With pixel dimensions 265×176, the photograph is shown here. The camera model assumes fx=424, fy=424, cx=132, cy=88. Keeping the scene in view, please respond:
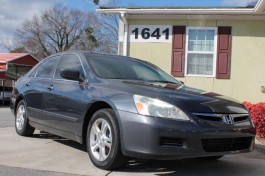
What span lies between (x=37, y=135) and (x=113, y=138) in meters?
3.18

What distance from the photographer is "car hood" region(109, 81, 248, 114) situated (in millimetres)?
4652

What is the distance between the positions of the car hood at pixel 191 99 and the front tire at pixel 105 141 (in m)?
0.45

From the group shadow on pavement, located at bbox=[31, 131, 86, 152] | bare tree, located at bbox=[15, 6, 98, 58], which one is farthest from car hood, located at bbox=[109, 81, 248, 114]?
bare tree, located at bbox=[15, 6, 98, 58]

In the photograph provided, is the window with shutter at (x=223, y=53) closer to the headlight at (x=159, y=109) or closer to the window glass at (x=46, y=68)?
the window glass at (x=46, y=68)

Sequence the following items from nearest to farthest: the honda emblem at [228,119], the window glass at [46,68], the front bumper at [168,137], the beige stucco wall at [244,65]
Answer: the front bumper at [168,137], the honda emblem at [228,119], the window glass at [46,68], the beige stucco wall at [244,65]

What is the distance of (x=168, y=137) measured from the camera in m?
4.52

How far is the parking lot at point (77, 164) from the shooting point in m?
5.09

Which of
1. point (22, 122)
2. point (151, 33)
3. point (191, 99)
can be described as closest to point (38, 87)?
point (22, 122)

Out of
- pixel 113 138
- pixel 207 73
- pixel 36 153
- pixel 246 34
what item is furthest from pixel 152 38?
pixel 113 138

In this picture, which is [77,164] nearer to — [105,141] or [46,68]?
[105,141]

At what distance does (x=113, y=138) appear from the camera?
487 cm

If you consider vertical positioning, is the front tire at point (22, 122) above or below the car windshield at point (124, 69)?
below

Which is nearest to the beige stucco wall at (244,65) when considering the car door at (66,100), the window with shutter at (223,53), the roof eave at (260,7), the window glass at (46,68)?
the window with shutter at (223,53)

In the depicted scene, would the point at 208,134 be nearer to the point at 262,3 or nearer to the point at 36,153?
the point at 36,153
